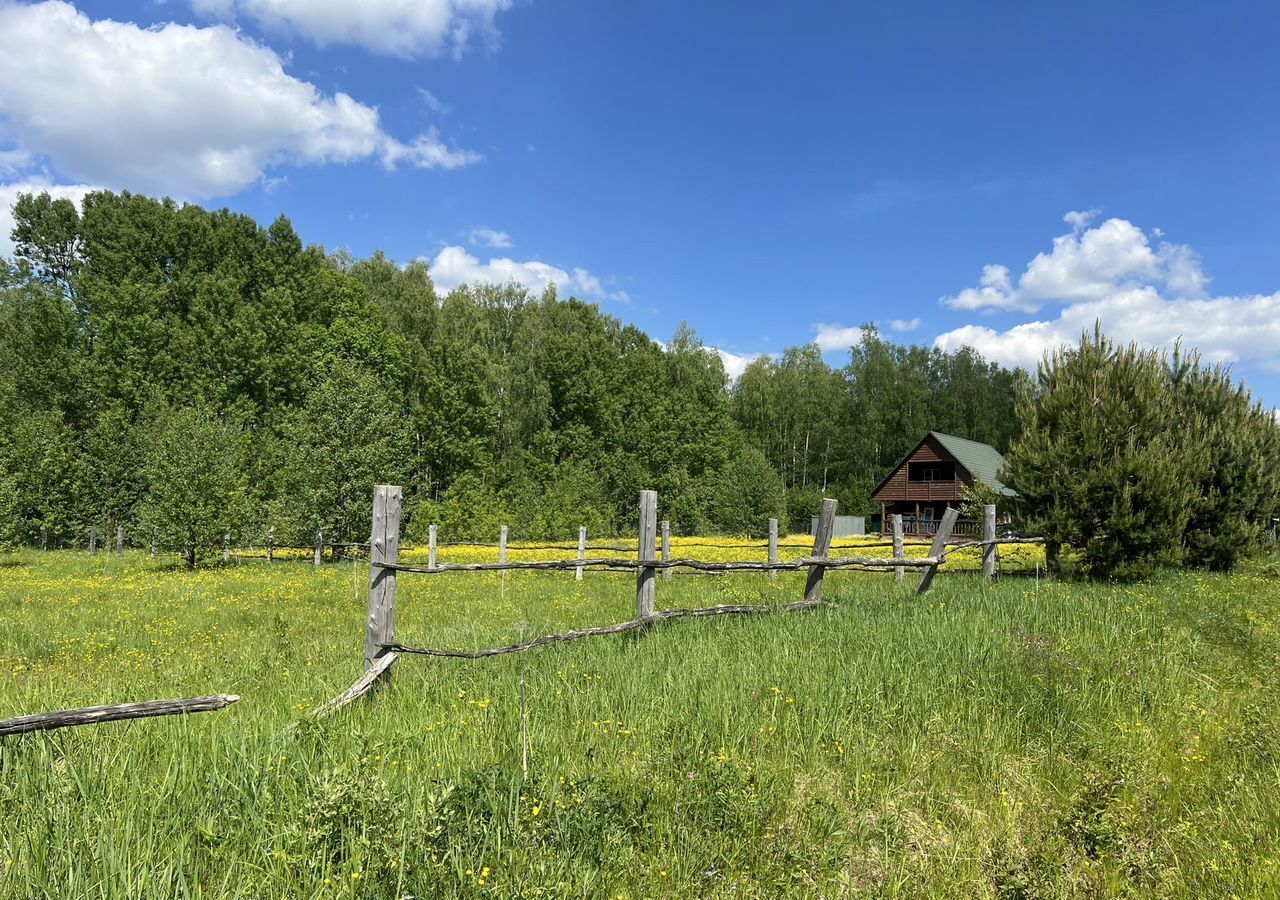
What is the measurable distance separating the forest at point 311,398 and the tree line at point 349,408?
0.40ft

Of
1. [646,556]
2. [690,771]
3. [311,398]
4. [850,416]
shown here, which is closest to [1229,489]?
[646,556]

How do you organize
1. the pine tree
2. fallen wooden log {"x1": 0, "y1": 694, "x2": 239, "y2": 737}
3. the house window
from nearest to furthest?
1. fallen wooden log {"x1": 0, "y1": 694, "x2": 239, "y2": 737}
2. the pine tree
3. the house window

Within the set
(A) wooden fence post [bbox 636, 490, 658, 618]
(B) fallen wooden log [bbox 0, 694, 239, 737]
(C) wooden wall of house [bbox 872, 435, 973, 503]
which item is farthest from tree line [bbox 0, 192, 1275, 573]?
(B) fallen wooden log [bbox 0, 694, 239, 737]

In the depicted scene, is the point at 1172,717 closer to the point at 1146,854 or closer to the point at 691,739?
the point at 1146,854

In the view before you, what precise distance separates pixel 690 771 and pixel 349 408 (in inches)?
944

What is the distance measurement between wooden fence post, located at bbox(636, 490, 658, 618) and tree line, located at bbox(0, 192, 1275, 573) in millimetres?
9760

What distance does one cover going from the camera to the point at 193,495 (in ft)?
69.4

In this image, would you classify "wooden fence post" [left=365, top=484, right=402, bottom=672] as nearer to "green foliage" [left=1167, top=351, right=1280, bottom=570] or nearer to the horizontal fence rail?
the horizontal fence rail

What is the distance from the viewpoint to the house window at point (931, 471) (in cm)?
4741

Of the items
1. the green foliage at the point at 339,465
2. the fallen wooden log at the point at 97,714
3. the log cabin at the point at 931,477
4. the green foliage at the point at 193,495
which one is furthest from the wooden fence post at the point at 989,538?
the log cabin at the point at 931,477

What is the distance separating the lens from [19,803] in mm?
3170

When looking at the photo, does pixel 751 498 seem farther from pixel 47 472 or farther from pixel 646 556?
pixel 646 556

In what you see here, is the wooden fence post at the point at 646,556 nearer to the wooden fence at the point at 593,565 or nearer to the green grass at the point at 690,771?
the wooden fence at the point at 593,565

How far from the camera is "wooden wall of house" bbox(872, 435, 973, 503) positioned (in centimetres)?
4572
